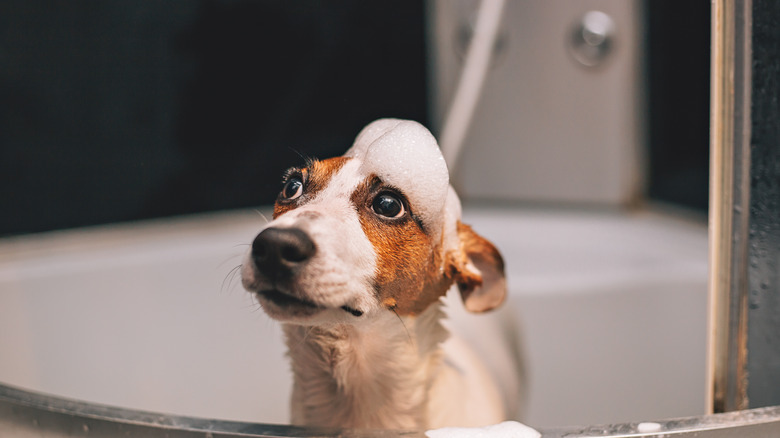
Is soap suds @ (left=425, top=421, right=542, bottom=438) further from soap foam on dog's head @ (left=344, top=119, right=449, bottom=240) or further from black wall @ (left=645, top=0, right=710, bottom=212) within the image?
black wall @ (left=645, top=0, right=710, bottom=212)

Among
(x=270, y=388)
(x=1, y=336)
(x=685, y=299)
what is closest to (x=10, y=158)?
(x=1, y=336)

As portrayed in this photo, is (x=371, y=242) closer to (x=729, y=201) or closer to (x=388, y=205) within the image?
(x=388, y=205)

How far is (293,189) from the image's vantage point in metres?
0.66

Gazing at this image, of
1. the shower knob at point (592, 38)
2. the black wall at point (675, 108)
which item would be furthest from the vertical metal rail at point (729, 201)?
the shower knob at point (592, 38)

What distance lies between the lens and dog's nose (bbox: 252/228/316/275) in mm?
518

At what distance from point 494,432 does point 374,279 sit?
0.56ft

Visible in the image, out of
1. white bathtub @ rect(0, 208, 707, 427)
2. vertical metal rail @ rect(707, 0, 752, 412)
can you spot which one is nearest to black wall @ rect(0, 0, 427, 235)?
white bathtub @ rect(0, 208, 707, 427)

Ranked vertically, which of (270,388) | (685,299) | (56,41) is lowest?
(270,388)

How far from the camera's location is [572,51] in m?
1.67

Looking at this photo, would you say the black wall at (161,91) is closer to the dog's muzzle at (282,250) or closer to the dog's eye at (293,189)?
the dog's eye at (293,189)

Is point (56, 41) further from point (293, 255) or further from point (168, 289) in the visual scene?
point (293, 255)

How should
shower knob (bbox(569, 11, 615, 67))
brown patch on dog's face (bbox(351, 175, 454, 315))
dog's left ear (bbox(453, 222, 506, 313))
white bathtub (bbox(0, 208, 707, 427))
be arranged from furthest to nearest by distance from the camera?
shower knob (bbox(569, 11, 615, 67))
white bathtub (bbox(0, 208, 707, 427))
dog's left ear (bbox(453, 222, 506, 313))
brown patch on dog's face (bbox(351, 175, 454, 315))

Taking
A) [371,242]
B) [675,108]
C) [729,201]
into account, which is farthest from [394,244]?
[675,108]

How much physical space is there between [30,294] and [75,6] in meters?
0.60
